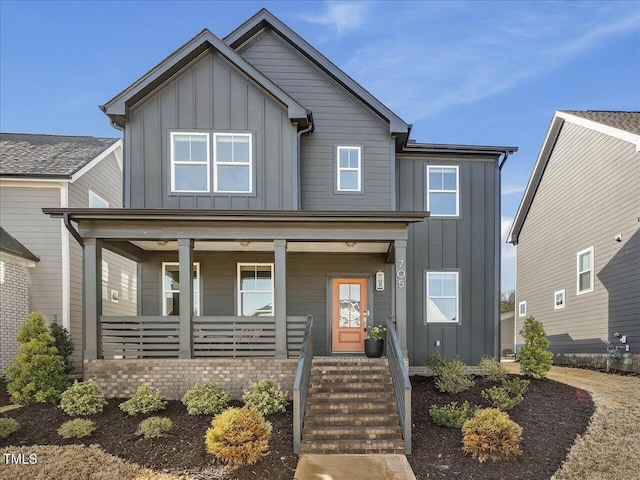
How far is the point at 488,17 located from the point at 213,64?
1068 cm

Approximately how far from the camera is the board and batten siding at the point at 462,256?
1210 cm

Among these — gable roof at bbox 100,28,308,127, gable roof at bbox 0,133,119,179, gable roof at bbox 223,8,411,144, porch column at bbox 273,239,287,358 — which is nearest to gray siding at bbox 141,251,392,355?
porch column at bbox 273,239,287,358

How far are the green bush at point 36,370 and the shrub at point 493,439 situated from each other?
782cm

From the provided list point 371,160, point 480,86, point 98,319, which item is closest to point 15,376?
point 98,319

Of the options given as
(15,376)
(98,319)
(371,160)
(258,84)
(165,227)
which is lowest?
(15,376)

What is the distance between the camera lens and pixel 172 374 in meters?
9.20

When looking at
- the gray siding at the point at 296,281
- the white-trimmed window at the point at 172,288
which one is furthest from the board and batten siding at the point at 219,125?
the white-trimmed window at the point at 172,288

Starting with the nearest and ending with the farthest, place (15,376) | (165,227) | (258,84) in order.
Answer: (15,376)
(165,227)
(258,84)

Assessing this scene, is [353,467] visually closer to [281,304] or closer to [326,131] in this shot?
[281,304]

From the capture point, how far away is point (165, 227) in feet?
32.0

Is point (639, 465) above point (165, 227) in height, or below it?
below

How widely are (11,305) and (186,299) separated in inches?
229

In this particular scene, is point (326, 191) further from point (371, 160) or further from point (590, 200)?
point (590, 200)

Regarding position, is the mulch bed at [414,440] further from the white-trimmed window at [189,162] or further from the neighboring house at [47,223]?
the white-trimmed window at [189,162]
